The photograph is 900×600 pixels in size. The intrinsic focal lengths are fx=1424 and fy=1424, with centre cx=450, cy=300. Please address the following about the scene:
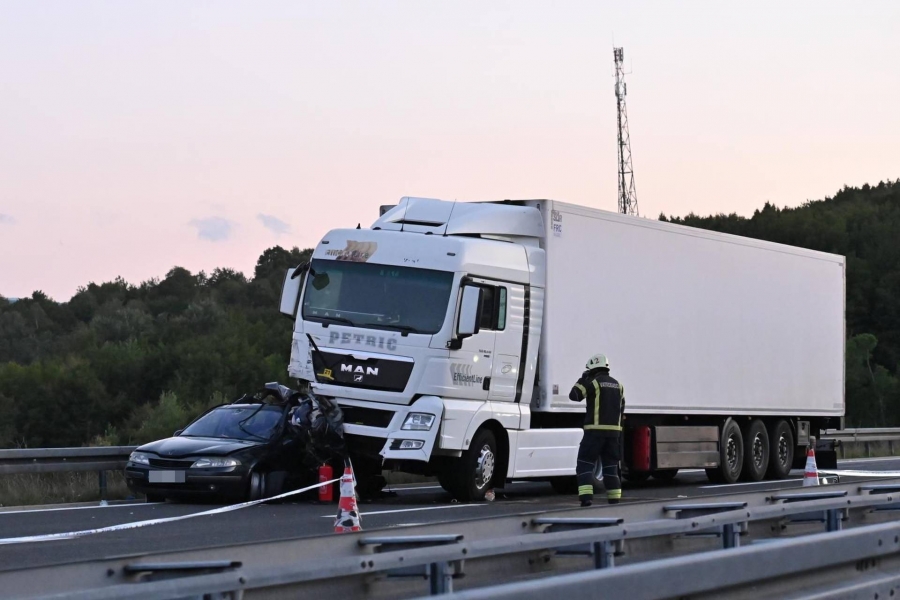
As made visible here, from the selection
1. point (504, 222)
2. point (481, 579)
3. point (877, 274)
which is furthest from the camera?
point (877, 274)

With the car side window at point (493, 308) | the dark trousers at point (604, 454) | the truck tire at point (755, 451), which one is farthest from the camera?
the truck tire at point (755, 451)

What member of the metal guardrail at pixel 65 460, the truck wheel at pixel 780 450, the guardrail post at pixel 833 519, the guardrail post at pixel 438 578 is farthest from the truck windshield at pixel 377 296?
the guardrail post at pixel 438 578

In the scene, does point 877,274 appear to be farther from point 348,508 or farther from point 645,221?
point 348,508

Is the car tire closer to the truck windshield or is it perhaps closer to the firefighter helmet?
the truck windshield

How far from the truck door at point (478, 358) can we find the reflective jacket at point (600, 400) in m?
1.55

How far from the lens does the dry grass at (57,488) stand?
17.0m

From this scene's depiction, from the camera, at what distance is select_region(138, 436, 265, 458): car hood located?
51.7 ft

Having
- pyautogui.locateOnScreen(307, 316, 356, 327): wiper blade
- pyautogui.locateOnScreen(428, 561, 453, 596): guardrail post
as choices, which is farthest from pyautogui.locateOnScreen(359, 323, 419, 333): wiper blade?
pyautogui.locateOnScreen(428, 561, 453, 596): guardrail post

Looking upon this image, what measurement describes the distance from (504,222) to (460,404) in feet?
7.94

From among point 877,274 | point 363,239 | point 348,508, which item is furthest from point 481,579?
point 877,274

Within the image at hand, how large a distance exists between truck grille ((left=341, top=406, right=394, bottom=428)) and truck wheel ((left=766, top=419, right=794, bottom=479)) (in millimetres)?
8994

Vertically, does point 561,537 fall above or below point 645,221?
below

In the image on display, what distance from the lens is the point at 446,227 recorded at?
1708cm

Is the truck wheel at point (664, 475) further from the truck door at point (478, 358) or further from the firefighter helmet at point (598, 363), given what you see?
the firefighter helmet at point (598, 363)
